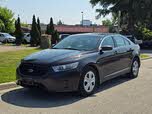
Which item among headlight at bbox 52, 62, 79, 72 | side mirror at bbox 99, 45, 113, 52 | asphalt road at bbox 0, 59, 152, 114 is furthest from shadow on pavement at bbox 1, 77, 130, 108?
side mirror at bbox 99, 45, 113, 52

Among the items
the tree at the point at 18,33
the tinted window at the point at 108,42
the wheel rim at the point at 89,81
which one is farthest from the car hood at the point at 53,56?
the tree at the point at 18,33

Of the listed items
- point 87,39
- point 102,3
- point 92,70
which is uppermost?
point 102,3

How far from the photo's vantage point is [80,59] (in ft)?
25.9

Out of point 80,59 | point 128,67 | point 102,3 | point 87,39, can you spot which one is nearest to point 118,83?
point 128,67

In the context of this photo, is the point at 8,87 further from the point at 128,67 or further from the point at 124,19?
→ the point at 124,19

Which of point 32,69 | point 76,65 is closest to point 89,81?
point 76,65

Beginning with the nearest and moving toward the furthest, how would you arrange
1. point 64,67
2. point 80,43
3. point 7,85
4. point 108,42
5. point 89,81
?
point 64,67, point 89,81, point 7,85, point 80,43, point 108,42

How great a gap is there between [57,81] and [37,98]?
83 centimetres

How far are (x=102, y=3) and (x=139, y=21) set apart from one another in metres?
5.69

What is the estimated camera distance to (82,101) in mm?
7562

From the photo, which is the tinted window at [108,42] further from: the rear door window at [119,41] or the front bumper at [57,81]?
the front bumper at [57,81]

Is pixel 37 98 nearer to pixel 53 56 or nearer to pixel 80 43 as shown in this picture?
pixel 53 56

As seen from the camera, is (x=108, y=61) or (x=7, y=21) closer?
(x=108, y=61)

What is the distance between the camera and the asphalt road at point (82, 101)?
6.73 m
